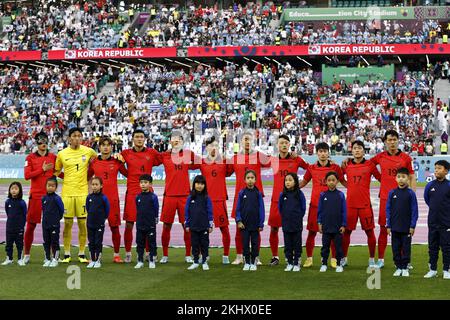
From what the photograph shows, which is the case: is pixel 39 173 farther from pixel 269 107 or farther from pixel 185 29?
pixel 185 29

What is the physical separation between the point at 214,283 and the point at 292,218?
1907 millimetres

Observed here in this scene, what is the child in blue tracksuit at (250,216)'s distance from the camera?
12.0 m

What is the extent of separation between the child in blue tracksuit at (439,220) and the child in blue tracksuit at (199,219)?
3.09 m

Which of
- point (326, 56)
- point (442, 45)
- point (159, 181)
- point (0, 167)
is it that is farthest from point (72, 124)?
point (442, 45)

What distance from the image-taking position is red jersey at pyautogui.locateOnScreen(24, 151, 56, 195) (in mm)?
12891

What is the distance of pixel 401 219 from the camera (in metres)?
11.3

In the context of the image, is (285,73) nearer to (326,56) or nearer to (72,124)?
(326,56)

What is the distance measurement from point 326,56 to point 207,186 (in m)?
34.3

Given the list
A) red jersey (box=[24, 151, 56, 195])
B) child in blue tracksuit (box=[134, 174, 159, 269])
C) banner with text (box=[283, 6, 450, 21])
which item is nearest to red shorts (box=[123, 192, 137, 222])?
child in blue tracksuit (box=[134, 174, 159, 269])

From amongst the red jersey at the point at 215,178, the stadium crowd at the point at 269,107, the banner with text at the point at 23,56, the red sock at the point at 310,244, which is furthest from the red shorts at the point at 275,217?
the banner with text at the point at 23,56

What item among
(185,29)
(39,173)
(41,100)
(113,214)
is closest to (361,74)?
(185,29)

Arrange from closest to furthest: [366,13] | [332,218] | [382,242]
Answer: [332,218], [382,242], [366,13]

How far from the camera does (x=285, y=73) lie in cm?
4381

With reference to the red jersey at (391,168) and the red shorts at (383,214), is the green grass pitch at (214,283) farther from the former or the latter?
the red jersey at (391,168)
